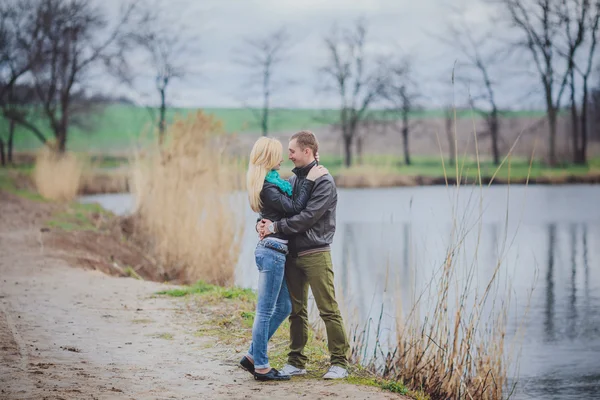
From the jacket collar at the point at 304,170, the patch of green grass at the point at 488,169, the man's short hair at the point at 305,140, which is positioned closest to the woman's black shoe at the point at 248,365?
the jacket collar at the point at 304,170

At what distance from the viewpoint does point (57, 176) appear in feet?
70.2

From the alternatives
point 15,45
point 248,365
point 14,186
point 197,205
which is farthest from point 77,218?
point 15,45

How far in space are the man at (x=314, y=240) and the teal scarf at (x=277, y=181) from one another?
0.09 m

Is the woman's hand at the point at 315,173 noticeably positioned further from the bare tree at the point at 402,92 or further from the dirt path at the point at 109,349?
the bare tree at the point at 402,92

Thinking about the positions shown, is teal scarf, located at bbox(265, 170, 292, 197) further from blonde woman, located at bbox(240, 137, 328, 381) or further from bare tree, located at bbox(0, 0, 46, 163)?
bare tree, located at bbox(0, 0, 46, 163)

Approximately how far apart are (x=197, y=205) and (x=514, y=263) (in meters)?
6.50

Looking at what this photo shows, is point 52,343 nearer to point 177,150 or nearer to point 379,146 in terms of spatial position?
point 177,150

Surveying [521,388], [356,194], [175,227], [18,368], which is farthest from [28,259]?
[356,194]

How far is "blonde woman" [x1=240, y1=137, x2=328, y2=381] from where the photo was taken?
4.95m

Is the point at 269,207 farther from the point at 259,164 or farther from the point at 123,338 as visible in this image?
the point at 123,338

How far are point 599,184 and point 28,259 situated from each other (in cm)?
2838

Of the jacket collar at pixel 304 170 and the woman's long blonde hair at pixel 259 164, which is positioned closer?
the woman's long blonde hair at pixel 259 164

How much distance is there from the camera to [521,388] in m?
7.42

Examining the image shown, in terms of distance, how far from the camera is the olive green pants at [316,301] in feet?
16.4
